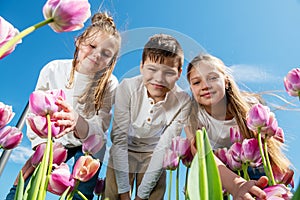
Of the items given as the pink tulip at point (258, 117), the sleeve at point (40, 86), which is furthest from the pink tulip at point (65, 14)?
the sleeve at point (40, 86)

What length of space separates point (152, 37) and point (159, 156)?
9.5 inches

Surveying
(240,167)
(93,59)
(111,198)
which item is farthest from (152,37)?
(111,198)

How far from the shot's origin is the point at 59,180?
16.4 inches

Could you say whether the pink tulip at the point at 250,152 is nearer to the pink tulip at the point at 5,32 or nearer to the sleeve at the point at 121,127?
the sleeve at the point at 121,127

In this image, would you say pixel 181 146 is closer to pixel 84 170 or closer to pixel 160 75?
pixel 160 75

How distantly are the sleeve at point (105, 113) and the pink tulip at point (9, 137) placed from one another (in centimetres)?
22

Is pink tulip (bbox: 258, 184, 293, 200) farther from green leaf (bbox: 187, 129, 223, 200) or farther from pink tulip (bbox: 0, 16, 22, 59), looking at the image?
pink tulip (bbox: 0, 16, 22, 59)

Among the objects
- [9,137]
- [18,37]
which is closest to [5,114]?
[9,137]

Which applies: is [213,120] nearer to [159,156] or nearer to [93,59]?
[159,156]

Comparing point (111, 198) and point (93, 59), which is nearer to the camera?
point (93, 59)

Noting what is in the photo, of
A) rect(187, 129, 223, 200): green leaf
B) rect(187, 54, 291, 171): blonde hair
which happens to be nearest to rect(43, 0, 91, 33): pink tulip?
rect(187, 129, 223, 200): green leaf

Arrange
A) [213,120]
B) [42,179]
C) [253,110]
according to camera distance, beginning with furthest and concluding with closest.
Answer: [213,120] → [253,110] → [42,179]

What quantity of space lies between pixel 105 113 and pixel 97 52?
5.4 inches

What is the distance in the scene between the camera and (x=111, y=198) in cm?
100
